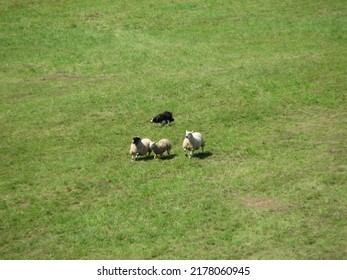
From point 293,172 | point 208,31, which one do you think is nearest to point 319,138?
point 293,172

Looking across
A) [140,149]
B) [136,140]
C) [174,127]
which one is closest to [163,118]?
[174,127]

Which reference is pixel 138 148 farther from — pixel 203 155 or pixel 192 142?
pixel 203 155

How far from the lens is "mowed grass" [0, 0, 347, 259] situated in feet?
63.2

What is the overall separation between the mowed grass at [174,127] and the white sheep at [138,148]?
0.58 meters

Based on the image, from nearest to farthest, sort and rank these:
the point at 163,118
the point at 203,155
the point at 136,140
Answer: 1. the point at 136,140
2. the point at 203,155
3. the point at 163,118

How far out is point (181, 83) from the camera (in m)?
37.0

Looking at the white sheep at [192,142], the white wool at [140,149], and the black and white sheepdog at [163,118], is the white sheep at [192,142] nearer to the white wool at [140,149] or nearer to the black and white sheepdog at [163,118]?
the white wool at [140,149]

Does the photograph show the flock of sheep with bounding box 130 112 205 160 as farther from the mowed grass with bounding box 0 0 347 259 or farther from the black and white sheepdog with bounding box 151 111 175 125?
the black and white sheepdog with bounding box 151 111 175 125

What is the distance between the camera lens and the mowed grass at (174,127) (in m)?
19.3

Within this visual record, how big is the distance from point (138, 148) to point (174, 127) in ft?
15.7

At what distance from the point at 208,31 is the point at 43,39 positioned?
12822mm

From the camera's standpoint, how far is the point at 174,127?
98.2 ft

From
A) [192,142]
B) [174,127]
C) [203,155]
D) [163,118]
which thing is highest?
[163,118]

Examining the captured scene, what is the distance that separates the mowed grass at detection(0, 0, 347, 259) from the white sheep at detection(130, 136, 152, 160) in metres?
0.58
